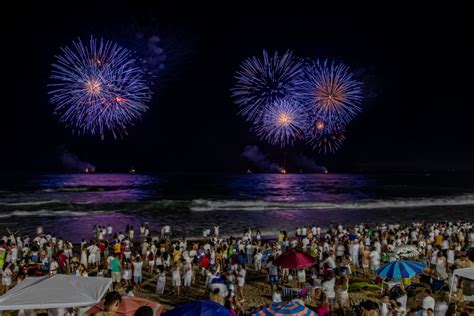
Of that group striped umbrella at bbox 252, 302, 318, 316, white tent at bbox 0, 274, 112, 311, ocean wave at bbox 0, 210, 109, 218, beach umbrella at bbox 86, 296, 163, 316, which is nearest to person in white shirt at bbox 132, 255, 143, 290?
white tent at bbox 0, 274, 112, 311

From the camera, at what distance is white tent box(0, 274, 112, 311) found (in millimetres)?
7531

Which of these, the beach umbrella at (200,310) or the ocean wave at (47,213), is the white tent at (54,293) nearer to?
the beach umbrella at (200,310)

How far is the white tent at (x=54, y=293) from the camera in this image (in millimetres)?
7531

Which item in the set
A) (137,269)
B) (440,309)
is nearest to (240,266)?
(137,269)

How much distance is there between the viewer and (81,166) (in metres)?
183

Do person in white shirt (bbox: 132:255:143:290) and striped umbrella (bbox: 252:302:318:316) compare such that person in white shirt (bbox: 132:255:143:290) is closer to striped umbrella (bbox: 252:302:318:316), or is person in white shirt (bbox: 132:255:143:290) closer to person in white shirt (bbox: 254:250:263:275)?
person in white shirt (bbox: 254:250:263:275)

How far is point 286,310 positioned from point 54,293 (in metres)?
5.00

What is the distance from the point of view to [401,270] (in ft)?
36.1

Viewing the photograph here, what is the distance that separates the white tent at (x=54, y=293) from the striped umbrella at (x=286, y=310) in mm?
3648

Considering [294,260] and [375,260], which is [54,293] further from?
[375,260]

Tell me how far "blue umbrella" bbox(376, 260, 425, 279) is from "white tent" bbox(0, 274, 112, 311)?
8094 millimetres

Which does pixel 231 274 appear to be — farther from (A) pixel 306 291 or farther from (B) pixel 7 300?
(B) pixel 7 300

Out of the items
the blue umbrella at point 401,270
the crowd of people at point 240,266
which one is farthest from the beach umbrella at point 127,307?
the blue umbrella at point 401,270

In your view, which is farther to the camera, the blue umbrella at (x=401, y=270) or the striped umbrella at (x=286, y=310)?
the blue umbrella at (x=401, y=270)
